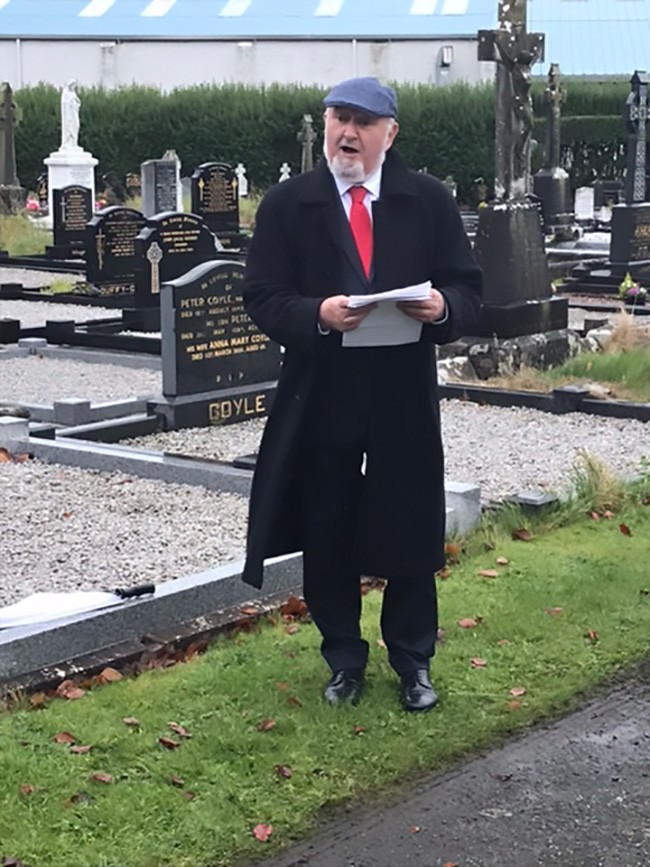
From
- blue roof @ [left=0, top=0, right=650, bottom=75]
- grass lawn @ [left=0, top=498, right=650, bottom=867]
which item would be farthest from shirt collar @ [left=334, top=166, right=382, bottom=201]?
blue roof @ [left=0, top=0, right=650, bottom=75]

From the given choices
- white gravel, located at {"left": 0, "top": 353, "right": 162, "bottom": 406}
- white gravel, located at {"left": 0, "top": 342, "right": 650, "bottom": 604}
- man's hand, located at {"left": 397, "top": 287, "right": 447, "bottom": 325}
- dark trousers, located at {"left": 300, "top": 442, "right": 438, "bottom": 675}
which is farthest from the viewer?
white gravel, located at {"left": 0, "top": 353, "right": 162, "bottom": 406}

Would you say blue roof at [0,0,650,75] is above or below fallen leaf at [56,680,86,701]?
above

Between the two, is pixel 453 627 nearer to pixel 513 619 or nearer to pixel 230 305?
pixel 513 619

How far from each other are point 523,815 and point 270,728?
91 cm

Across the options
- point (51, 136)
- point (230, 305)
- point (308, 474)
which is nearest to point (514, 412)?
point (230, 305)

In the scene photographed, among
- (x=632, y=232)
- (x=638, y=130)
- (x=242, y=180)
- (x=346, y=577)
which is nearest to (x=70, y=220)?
(x=638, y=130)

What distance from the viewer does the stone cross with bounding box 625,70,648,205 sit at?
846 inches

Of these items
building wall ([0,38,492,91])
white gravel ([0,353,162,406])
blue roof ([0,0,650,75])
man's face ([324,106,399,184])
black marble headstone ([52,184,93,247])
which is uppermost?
blue roof ([0,0,650,75])

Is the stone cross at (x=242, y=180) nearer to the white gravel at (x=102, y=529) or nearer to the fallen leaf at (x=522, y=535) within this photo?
the white gravel at (x=102, y=529)

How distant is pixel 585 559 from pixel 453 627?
1.18 m

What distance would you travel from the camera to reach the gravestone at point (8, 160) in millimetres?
30547

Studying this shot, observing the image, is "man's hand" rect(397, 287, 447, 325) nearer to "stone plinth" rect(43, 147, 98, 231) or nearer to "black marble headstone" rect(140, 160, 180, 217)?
"black marble headstone" rect(140, 160, 180, 217)

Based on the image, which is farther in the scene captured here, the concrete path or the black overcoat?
the black overcoat

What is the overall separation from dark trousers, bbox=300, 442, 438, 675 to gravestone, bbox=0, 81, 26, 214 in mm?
26269
